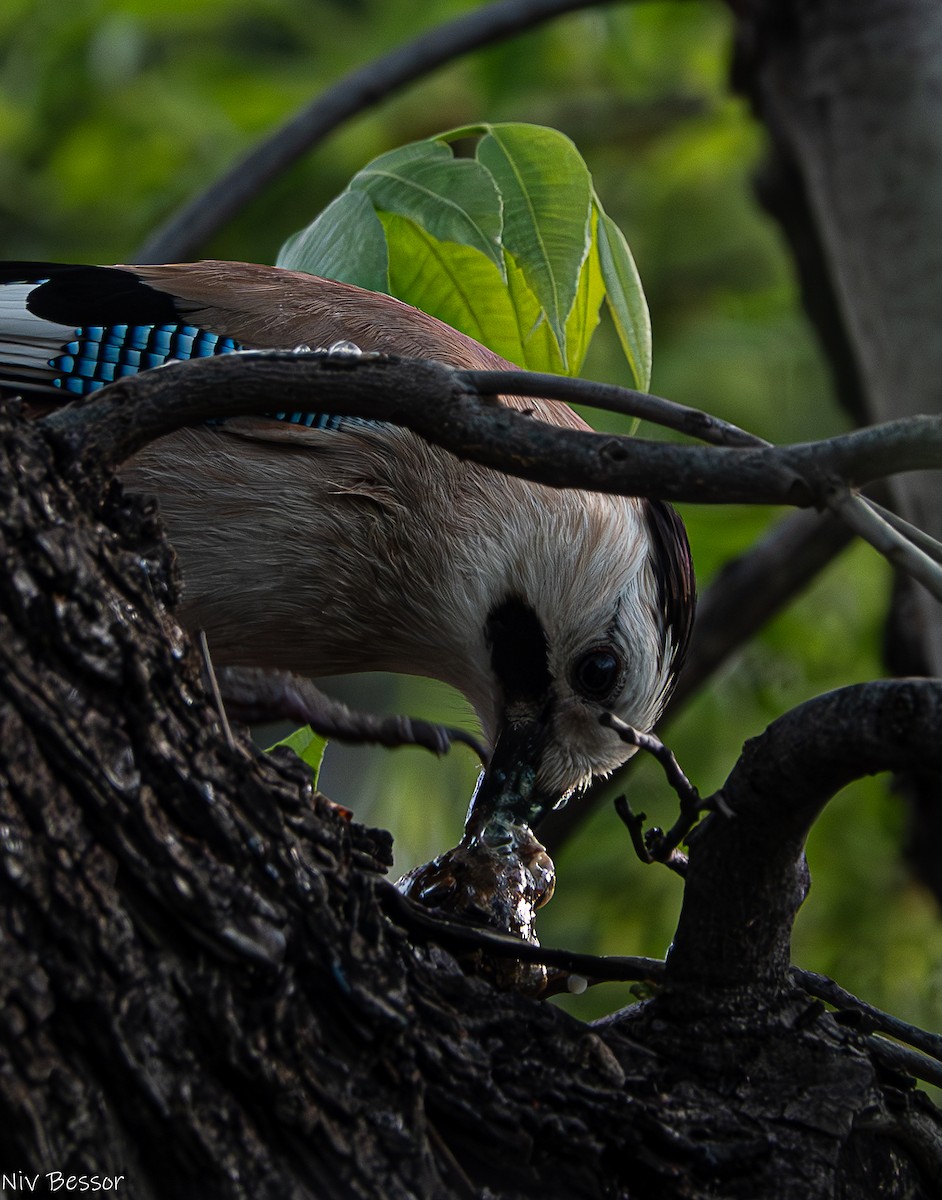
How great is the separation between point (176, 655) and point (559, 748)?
112 centimetres

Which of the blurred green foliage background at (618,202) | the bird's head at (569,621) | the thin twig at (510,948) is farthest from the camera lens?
the blurred green foliage background at (618,202)

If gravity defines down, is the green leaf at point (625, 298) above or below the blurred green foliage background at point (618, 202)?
below

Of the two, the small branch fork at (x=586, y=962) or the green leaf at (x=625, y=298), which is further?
the green leaf at (x=625, y=298)

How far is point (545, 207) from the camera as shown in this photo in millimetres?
1881

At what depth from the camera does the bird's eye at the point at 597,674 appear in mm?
2412

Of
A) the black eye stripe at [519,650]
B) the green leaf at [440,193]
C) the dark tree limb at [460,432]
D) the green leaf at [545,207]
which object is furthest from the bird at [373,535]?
the dark tree limb at [460,432]

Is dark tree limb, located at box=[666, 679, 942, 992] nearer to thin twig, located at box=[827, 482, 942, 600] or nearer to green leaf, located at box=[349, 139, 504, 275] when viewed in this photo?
thin twig, located at box=[827, 482, 942, 600]

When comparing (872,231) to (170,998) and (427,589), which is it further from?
(170,998)

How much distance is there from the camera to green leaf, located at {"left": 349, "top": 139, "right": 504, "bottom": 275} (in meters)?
1.90

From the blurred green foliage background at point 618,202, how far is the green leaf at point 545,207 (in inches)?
73.0

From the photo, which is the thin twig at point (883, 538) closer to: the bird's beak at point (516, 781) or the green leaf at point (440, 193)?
the green leaf at point (440, 193)

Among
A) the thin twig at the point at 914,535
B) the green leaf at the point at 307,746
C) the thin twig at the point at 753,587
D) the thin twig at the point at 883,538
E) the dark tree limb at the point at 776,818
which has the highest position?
the thin twig at the point at 753,587

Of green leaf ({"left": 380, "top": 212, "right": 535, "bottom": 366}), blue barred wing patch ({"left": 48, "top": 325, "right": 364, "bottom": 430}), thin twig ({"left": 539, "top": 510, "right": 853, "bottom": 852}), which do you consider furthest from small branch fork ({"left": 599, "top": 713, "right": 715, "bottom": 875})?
thin twig ({"left": 539, "top": 510, "right": 853, "bottom": 852})

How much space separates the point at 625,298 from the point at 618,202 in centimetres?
315
